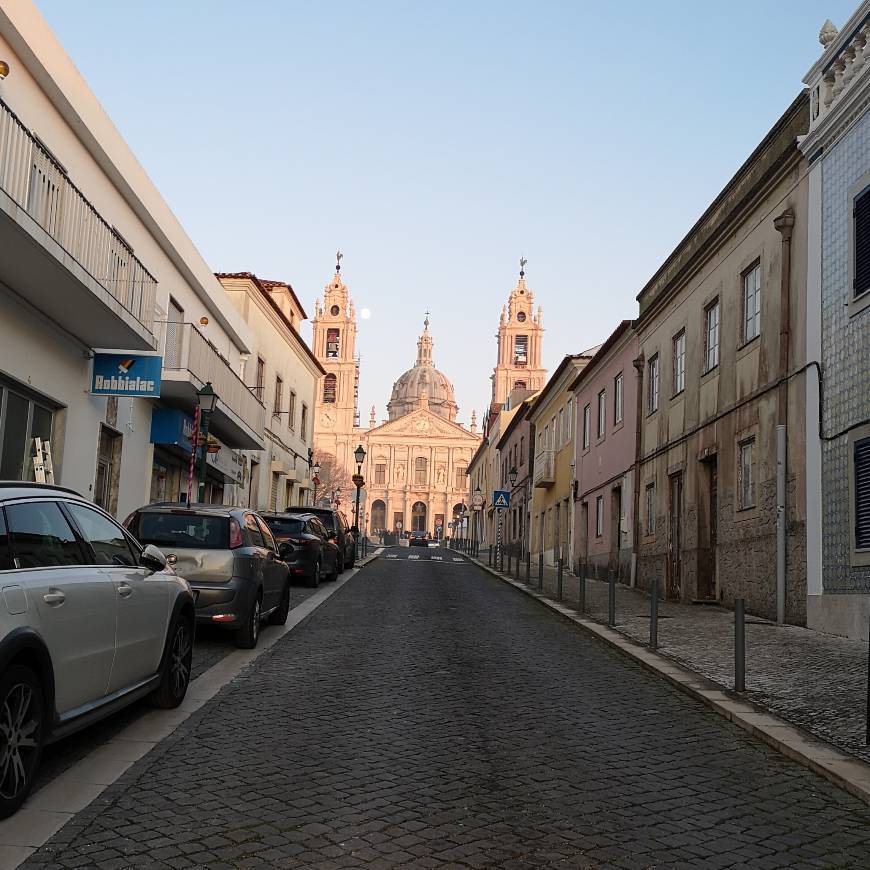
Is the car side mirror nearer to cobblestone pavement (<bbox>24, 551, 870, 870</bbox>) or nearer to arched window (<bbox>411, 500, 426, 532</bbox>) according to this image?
cobblestone pavement (<bbox>24, 551, 870, 870</bbox>)

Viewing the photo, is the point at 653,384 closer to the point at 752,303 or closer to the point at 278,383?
the point at 752,303

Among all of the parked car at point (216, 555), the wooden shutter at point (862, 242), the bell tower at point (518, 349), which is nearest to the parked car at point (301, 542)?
the parked car at point (216, 555)

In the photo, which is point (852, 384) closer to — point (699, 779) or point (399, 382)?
point (699, 779)

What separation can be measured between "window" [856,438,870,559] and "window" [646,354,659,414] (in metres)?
9.93

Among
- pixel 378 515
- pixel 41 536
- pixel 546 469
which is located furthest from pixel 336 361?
pixel 41 536

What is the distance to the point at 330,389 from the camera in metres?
115

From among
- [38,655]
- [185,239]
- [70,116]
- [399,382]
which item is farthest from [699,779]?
[399,382]

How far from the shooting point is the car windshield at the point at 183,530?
10.5 m

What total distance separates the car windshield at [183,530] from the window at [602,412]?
59.1ft

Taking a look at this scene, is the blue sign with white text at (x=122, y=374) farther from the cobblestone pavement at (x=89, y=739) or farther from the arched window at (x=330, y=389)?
the arched window at (x=330, y=389)

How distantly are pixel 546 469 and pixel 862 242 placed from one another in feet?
79.6

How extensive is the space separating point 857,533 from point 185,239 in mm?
14757

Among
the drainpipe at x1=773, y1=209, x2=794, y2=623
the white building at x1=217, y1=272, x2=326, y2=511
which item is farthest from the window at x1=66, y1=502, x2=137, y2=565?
the white building at x1=217, y1=272, x2=326, y2=511

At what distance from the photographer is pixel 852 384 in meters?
12.4
